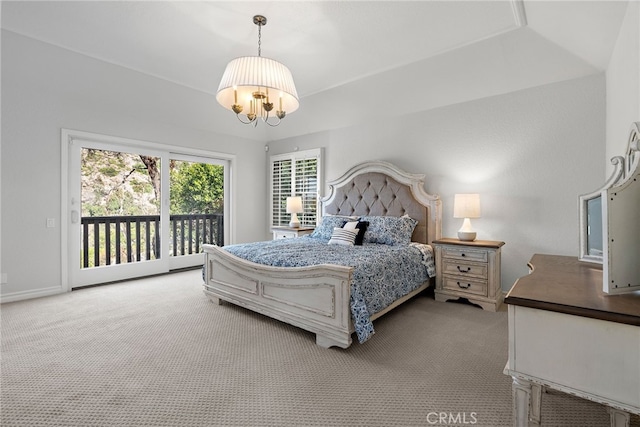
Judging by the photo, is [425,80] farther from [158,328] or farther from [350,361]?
[158,328]

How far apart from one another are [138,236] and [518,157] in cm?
541

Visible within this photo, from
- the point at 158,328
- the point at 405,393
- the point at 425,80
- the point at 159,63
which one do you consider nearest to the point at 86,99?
the point at 159,63

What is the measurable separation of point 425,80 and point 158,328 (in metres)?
4.01

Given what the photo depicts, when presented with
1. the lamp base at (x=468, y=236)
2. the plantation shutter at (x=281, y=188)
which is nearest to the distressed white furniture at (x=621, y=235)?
the lamp base at (x=468, y=236)

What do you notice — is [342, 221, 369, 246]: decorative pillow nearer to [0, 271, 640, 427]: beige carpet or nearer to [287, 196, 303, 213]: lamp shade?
[0, 271, 640, 427]: beige carpet

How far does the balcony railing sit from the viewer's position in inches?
165

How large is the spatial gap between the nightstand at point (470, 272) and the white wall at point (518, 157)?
518mm

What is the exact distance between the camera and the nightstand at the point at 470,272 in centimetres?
321

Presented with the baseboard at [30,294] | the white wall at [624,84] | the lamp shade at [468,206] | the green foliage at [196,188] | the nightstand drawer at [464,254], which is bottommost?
the baseboard at [30,294]

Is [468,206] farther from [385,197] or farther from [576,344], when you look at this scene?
[576,344]

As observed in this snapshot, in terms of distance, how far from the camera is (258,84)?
7.96 ft

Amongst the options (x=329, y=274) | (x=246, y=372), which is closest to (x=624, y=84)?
(x=329, y=274)

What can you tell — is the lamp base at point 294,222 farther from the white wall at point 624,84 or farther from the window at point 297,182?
the white wall at point 624,84
